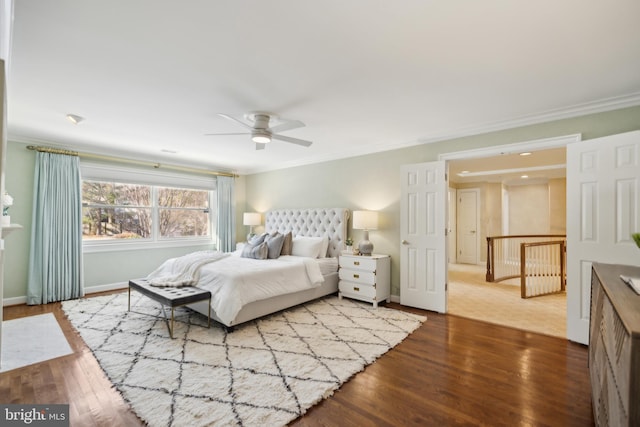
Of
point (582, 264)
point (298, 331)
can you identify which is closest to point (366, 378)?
point (298, 331)

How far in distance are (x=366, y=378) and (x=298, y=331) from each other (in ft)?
3.65

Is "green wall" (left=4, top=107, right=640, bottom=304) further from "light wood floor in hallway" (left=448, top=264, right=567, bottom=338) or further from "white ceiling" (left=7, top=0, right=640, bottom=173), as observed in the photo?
"light wood floor in hallway" (left=448, top=264, right=567, bottom=338)

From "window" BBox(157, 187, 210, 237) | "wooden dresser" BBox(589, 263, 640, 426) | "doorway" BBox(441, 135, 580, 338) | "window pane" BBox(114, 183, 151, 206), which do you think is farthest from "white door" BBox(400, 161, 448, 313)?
"window pane" BBox(114, 183, 151, 206)

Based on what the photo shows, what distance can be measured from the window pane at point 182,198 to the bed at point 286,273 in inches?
81.5

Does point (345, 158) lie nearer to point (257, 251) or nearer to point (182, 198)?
point (257, 251)

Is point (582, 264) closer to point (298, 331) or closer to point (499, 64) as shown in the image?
point (499, 64)

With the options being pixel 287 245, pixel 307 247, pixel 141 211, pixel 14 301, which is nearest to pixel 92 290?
pixel 14 301

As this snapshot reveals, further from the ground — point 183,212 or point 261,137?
point 261,137

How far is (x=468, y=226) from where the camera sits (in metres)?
8.51

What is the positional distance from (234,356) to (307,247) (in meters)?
2.39

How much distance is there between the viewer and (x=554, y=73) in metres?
2.42

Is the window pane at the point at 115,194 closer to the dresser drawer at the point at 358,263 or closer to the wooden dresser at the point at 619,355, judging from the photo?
the dresser drawer at the point at 358,263

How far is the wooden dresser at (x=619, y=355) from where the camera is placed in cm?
100

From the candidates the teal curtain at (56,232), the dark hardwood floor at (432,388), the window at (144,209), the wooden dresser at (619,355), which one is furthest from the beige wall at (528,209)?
the teal curtain at (56,232)
